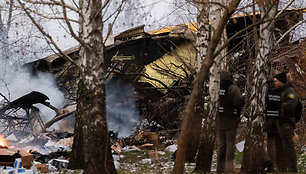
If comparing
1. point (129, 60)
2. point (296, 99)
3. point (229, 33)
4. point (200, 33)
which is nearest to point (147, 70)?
point (129, 60)

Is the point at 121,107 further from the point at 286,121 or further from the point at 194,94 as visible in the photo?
the point at 194,94

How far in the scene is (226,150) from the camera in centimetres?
731

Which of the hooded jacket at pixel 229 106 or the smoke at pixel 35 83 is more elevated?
the smoke at pixel 35 83

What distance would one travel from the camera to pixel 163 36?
1535 centimetres

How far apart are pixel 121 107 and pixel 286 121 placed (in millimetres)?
8703

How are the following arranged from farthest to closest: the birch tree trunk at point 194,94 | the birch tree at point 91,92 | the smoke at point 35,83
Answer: the smoke at point 35,83 < the birch tree at point 91,92 < the birch tree trunk at point 194,94

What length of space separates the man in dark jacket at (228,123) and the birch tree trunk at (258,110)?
0.29m

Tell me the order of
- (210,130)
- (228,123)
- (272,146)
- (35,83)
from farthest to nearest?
(35,83) < (210,130) < (272,146) < (228,123)

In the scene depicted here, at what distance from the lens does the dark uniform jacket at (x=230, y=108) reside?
7258 mm

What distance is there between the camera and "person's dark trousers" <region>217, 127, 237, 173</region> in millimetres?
7246

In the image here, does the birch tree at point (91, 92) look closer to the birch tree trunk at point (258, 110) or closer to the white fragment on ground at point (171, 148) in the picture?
the birch tree trunk at point (258, 110)

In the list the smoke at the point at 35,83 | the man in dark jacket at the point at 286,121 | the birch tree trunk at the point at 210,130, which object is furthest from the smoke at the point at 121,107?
the man in dark jacket at the point at 286,121

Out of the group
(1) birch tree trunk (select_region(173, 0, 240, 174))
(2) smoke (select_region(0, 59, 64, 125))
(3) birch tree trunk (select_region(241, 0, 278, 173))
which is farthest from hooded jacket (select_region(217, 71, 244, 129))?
(2) smoke (select_region(0, 59, 64, 125))

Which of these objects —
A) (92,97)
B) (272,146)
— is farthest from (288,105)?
(92,97)
